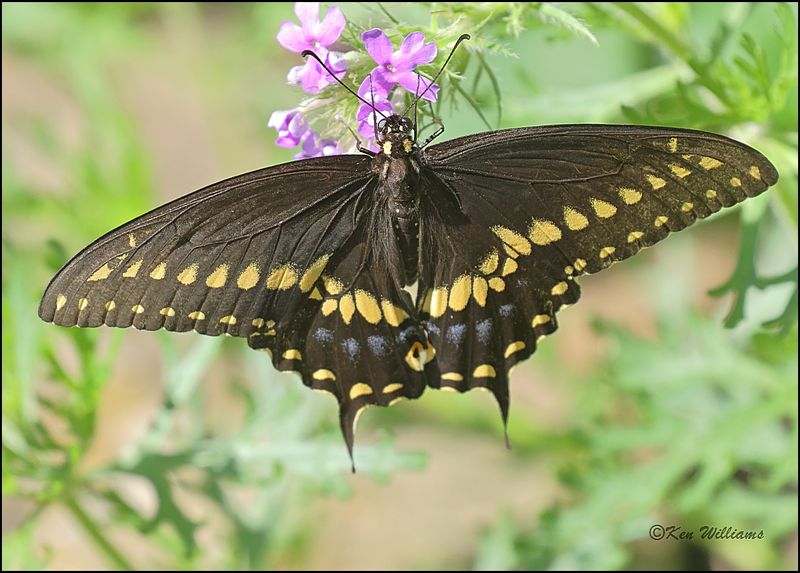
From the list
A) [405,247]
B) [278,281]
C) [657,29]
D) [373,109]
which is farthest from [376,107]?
[657,29]

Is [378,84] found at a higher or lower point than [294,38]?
lower

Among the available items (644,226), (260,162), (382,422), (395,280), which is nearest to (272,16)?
(260,162)

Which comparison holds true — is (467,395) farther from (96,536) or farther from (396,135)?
(396,135)

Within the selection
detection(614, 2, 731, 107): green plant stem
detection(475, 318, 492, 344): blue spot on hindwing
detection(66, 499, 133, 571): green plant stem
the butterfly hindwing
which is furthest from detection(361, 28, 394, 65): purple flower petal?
detection(66, 499, 133, 571): green plant stem

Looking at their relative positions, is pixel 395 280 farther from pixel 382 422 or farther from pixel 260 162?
pixel 260 162

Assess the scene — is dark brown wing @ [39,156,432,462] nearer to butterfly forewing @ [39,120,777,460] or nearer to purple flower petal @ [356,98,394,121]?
butterfly forewing @ [39,120,777,460]

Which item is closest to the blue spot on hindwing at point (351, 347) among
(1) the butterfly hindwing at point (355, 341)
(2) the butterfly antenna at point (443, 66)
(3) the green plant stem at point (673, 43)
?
(1) the butterfly hindwing at point (355, 341)
